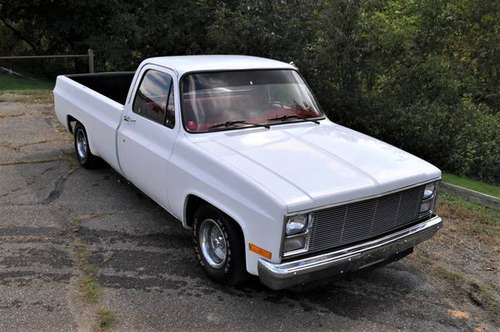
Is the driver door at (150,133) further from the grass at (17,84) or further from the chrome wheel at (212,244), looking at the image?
the grass at (17,84)

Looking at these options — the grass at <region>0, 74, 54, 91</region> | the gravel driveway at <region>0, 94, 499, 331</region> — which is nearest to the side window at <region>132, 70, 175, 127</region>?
the gravel driveway at <region>0, 94, 499, 331</region>

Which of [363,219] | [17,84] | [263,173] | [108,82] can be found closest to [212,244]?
[263,173]

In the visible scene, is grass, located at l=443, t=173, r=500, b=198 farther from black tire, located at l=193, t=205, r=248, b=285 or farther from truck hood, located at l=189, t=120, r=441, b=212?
black tire, located at l=193, t=205, r=248, b=285

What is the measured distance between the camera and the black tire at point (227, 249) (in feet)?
12.3

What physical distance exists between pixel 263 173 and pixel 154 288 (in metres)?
1.33

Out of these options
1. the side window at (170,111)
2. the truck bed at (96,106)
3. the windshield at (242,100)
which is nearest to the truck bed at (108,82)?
the truck bed at (96,106)

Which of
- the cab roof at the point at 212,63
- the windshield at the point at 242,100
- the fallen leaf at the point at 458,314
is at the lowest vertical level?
the fallen leaf at the point at 458,314

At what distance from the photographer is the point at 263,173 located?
11.9 ft

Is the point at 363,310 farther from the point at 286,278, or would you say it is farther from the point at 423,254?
the point at 423,254

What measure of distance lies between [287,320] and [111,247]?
1919 mm

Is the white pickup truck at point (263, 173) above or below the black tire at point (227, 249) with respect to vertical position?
above

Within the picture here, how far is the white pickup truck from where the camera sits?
3.43 meters

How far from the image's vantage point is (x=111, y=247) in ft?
15.5

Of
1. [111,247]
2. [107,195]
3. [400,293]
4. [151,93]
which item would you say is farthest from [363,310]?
[107,195]
